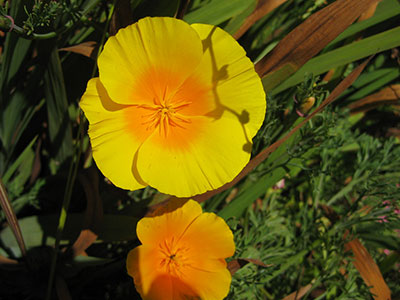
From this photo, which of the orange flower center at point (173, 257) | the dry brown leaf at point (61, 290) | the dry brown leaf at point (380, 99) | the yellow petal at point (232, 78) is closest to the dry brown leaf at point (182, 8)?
the yellow petal at point (232, 78)

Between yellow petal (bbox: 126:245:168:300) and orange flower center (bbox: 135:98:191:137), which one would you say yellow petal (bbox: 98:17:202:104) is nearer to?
orange flower center (bbox: 135:98:191:137)

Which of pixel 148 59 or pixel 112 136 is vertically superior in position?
pixel 148 59

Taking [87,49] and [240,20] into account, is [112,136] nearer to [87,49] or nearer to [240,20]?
[87,49]

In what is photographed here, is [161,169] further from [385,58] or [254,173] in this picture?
[385,58]

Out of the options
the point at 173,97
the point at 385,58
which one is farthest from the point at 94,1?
the point at 385,58

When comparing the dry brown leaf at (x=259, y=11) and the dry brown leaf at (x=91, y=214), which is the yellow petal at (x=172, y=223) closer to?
the dry brown leaf at (x=91, y=214)

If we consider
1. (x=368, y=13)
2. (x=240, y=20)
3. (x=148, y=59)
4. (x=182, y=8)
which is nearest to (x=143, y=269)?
(x=148, y=59)

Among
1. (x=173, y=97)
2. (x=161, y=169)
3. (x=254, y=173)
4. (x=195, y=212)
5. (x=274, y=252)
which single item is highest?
(x=173, y=97)
